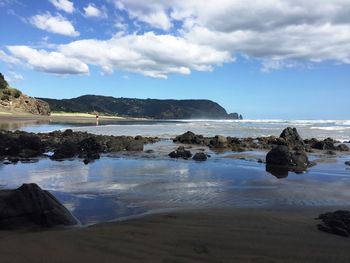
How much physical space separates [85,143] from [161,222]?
17.4 metres

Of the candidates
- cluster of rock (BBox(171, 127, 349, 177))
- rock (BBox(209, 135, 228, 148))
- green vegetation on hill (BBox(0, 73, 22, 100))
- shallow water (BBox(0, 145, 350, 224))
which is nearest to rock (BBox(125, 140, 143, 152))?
cluster of rock (BBox(171, 127, 349, 177))

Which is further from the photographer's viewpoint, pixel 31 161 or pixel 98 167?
pixel 31 161

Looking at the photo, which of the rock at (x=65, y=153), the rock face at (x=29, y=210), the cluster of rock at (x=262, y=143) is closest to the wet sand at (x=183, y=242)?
the rock face at (x=29, y=210)

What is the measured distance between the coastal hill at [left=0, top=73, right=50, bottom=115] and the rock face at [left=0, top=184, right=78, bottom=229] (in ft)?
336

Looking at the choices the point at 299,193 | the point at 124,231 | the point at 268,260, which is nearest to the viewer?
the point at 268,260

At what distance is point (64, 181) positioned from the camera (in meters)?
13.2

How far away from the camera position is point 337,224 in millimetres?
7320

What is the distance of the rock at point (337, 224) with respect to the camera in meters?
7.07

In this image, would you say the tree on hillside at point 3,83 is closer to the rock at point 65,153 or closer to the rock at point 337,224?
the rock at point 65,153

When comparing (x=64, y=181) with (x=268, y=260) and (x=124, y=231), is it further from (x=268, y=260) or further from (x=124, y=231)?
(x=268, y=260)

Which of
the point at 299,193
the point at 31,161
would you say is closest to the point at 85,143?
the point at 31,161

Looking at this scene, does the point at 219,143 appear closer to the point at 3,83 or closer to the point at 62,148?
the point at 62,148

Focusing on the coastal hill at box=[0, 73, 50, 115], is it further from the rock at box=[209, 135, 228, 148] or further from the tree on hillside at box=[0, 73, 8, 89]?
the rock at box=[209, 135, 228, 148]

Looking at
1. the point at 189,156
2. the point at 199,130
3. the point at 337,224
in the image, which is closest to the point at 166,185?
the point at 337,224
